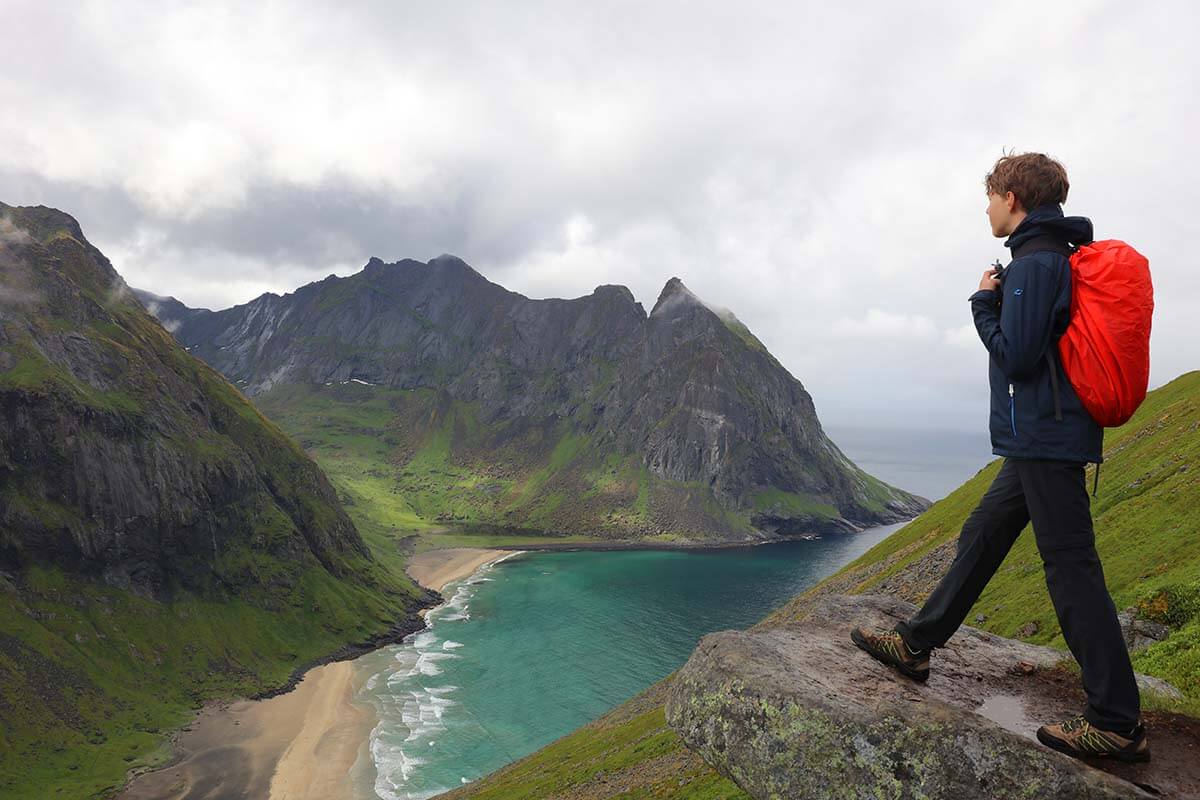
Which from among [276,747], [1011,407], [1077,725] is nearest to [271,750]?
[276,747]

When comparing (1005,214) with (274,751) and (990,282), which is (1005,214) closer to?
(990,282)

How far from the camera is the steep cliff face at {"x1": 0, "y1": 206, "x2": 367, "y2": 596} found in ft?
378

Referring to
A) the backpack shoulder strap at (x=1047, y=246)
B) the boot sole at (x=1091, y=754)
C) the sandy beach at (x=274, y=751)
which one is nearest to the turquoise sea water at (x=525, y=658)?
the sandy beach at (x=274, y=751)

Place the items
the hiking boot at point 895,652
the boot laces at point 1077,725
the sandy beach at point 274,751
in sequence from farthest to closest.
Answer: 1. the sandy beach at point 274,751
2. the hiking boot at point 895,652
3. the boot laces at point 1077,725

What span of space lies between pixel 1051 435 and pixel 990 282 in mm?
1995

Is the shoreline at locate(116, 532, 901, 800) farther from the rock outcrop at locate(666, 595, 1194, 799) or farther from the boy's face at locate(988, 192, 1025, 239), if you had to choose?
the boy's face at locate(988, 192, 1025, 239)

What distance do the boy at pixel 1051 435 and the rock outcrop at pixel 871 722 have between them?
0.60 metres

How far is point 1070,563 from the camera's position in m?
6.50

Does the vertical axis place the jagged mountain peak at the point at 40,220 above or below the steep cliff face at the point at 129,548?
above

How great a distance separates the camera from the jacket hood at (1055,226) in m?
6.61

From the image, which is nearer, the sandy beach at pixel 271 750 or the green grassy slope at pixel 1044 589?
the green grassy slope at pixel 1044 589

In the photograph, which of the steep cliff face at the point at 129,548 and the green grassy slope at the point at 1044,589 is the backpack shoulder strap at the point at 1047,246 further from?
the steep cliff face at the point at 129,548

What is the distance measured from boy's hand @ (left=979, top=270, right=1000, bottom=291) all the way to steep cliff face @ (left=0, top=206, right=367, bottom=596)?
15126 centimetres

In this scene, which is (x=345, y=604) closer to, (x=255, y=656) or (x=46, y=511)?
(x=255, y=656)
